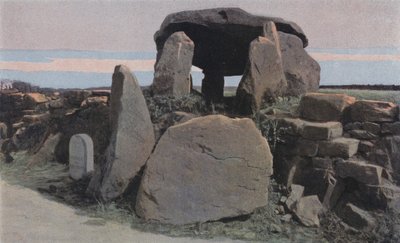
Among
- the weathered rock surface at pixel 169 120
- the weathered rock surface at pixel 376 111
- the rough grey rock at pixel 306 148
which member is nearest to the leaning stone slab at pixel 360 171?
the rough grey rock at pixel 306 148

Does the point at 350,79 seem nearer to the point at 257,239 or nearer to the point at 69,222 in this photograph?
the point at 257,239

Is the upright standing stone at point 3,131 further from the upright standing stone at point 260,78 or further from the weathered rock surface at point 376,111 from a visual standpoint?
the weathered rock surface at point 376,111

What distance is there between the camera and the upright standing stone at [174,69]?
6.76m

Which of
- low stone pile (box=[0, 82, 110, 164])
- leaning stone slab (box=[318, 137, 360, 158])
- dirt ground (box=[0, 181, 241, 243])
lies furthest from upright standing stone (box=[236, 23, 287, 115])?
low stone pile (box=[0, 82, 110, 164])

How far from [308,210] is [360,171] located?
0.72 metres

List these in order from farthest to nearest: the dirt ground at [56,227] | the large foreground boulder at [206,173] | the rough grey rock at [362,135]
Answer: the rough grey rock at [362,135] < the large foreground boulder at [206,173] < the dirt ground at [56,227]

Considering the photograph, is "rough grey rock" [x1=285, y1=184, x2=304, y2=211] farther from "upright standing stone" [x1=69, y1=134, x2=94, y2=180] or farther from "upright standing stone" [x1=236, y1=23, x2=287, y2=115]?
"upright standing stone" [x1=69, y1=134, x2=94, y2=180]

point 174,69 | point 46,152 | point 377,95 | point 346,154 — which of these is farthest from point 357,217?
point 46,152

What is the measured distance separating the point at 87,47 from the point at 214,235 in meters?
3.33

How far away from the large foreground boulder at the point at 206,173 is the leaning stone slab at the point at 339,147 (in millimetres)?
684

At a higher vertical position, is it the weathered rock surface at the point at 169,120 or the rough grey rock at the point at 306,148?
the weathered rock surface at the point at 169,120

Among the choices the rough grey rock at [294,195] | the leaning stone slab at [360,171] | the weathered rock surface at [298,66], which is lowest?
the rough grey rock at [294,195]

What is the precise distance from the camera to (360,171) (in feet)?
17.4

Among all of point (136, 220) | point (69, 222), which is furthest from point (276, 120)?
point (69, 222)
